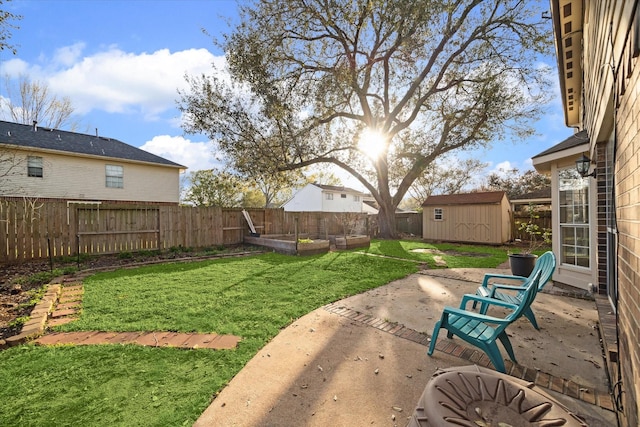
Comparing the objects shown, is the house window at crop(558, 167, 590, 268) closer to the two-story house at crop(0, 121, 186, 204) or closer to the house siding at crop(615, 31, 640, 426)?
the house siding at crop(615, 31, 640, 426)

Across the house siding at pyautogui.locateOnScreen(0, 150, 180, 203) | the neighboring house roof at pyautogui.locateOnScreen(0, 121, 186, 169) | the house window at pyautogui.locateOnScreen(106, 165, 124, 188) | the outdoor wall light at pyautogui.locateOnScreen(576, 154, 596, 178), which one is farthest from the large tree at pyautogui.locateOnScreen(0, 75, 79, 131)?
the outdoor wall light at pyautogui.locateOnScreen(576, 154, 596, 178)

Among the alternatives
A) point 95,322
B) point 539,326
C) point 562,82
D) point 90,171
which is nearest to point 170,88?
point 90,171

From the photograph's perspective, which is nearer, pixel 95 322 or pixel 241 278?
pixel 95 322

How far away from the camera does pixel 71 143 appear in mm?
14602

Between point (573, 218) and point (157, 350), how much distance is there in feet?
23.9

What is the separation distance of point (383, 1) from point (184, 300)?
12042mm

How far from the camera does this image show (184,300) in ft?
Answer: 14.9

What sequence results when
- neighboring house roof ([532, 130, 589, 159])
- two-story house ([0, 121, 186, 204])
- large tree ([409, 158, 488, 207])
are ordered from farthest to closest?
large tree ([409, 158, 488, 207])
two-story house ([0, 121, 186, 204])
neighboring house roof ([532, 130, 589, 159])

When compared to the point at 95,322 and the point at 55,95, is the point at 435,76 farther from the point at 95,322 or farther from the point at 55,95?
the point at 55,95

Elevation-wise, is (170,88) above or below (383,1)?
below

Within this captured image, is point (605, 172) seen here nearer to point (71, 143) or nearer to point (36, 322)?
point (36, 322)

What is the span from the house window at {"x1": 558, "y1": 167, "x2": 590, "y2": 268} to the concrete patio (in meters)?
1.47

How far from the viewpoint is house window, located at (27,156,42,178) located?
42.8 feet

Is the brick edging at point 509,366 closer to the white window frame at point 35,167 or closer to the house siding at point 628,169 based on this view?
the house siding at point 628,169
